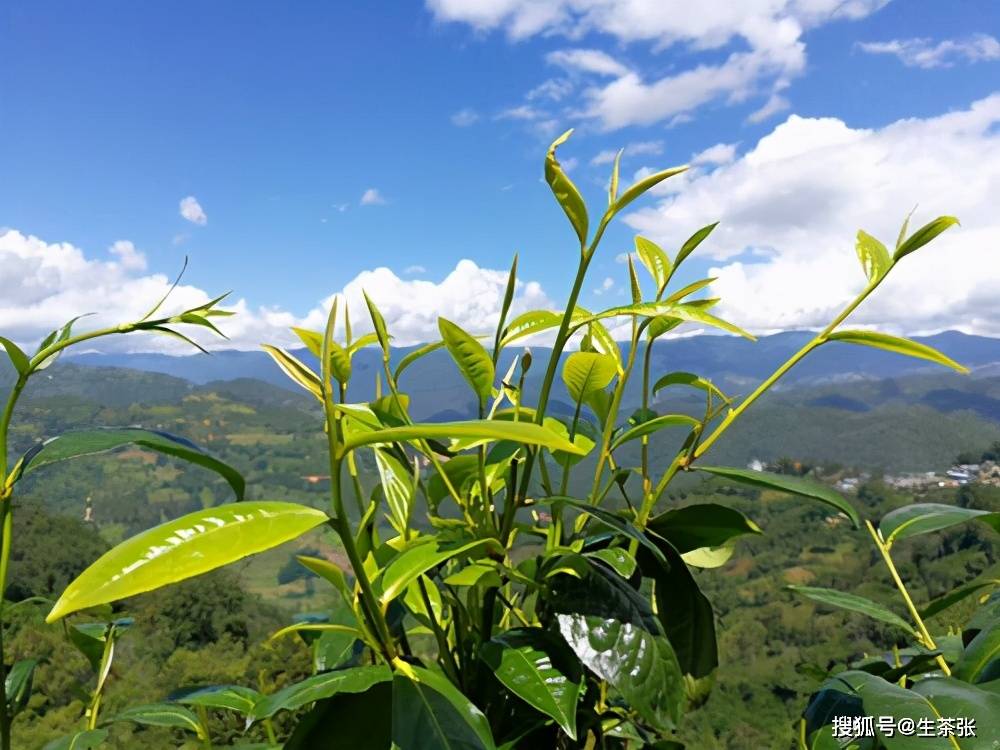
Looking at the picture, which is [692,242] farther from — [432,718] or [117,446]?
[117,446]

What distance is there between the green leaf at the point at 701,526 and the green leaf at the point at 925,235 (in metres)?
0.33

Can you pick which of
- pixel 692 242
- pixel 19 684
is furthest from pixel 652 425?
pixel 19 684

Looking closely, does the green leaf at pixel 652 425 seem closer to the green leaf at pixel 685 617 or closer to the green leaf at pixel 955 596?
the green leaf at pixel 685 617

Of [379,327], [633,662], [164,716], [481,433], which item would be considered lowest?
[164,716]

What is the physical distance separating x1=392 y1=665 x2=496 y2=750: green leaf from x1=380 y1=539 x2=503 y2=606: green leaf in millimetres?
68

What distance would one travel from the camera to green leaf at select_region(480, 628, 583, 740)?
1.73ft

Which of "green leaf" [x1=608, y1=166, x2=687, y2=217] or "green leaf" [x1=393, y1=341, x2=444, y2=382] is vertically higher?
"green leaf" [x1=608, y1=166, x2=687, y2=217]

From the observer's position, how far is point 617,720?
708mm

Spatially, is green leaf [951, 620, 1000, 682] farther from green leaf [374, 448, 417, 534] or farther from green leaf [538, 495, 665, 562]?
green leaf [374, 448, 417, 534]

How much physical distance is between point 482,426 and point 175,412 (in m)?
95.4

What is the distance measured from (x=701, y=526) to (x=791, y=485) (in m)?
0.12

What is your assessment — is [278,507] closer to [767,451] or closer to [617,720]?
[617,720]

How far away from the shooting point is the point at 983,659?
2.27ft

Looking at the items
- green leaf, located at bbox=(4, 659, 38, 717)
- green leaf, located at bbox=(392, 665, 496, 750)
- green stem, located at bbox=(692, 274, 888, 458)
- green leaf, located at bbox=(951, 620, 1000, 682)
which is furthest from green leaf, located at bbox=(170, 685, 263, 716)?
green leaf, located at bbox=(951, 620, 1000, 682)
